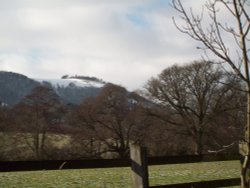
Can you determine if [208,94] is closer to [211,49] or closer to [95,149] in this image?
[95,149]

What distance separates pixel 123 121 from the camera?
64625 mm

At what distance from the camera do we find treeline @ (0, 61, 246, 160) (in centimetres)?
5372

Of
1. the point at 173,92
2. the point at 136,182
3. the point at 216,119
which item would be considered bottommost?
the point at 136,182

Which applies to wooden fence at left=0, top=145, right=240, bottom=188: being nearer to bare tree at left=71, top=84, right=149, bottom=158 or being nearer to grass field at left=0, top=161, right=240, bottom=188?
grass field at left=0, top=161, right=240, bottom=188

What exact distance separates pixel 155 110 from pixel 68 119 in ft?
50.3

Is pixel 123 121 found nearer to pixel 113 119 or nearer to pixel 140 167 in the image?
pixel 113 119

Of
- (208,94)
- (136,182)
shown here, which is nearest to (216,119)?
(208,94)

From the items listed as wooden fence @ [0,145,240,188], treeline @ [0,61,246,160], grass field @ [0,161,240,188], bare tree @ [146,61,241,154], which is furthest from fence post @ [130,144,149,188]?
bare tree @ [146,61,241,154]

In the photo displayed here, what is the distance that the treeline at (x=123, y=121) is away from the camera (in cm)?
5372

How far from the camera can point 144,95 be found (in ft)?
197

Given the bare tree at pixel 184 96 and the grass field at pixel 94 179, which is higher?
the bare tree at pixel 184 96

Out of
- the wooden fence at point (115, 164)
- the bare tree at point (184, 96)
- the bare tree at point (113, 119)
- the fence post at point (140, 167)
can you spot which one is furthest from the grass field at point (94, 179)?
the bare tree at point (113, 119)

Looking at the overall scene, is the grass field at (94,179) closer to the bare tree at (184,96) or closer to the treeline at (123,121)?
the treeline at (123,121)

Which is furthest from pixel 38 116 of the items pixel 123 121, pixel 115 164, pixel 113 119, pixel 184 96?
pixel 115 164
